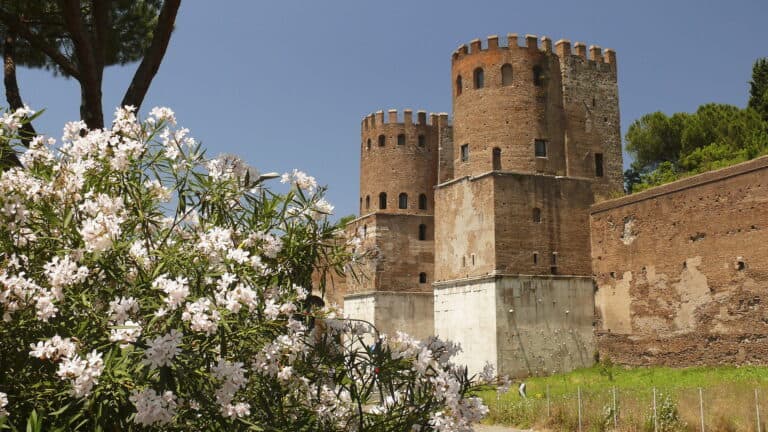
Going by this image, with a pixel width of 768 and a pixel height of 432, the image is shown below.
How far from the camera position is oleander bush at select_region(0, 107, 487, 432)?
326 cm

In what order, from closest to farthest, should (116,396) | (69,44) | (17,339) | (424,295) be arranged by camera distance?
(116,396) → (17,339) → (69,44) → (424,295)

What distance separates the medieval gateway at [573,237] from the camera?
55.5ft

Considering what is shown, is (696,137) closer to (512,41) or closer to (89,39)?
(512,41)

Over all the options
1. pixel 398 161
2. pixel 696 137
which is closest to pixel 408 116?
pixel 398 161

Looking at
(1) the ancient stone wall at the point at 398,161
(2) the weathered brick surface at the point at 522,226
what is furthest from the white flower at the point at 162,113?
(1) the ancient stone wall at the point at 398,161

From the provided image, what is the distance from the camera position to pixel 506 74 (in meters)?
22.1

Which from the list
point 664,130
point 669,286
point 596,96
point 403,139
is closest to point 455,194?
point 596,96

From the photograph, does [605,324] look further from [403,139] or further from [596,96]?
[403,139]

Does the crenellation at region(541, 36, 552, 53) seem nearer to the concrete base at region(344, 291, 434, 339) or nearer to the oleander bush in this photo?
the concrete base at region(344, 291, 434, 339)

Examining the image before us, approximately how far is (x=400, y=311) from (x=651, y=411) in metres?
16.1

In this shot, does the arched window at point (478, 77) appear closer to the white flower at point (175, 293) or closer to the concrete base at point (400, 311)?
the concrete base at point (400, 311)

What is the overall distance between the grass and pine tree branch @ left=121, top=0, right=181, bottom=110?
7073 millimetres

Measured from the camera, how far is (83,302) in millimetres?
3363

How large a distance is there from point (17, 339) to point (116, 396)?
680 mm
